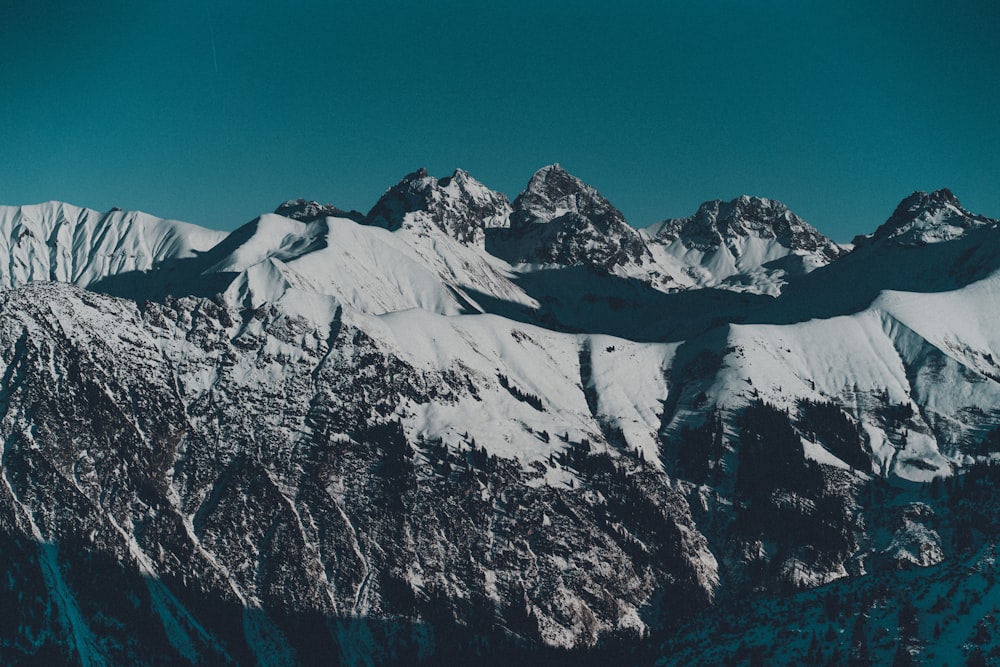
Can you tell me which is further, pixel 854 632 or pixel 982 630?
pixel 854 632

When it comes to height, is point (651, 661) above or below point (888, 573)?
below

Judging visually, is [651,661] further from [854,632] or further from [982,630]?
[982,630]

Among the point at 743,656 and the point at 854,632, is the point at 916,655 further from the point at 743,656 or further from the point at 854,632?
the point at 743,656

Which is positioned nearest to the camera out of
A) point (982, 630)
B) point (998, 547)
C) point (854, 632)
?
point (982, 630)

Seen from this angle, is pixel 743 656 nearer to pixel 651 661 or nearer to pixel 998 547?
pixel 651 661

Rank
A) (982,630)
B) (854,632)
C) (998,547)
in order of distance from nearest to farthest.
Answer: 1. (982,630)
2. (854,632)
3. (998,547)

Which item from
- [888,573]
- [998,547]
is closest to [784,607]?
[888,573]

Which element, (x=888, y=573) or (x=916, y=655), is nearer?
(x=916, y=655)

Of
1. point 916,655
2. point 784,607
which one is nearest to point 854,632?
point 916,655

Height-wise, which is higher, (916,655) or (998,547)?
(998,547)
